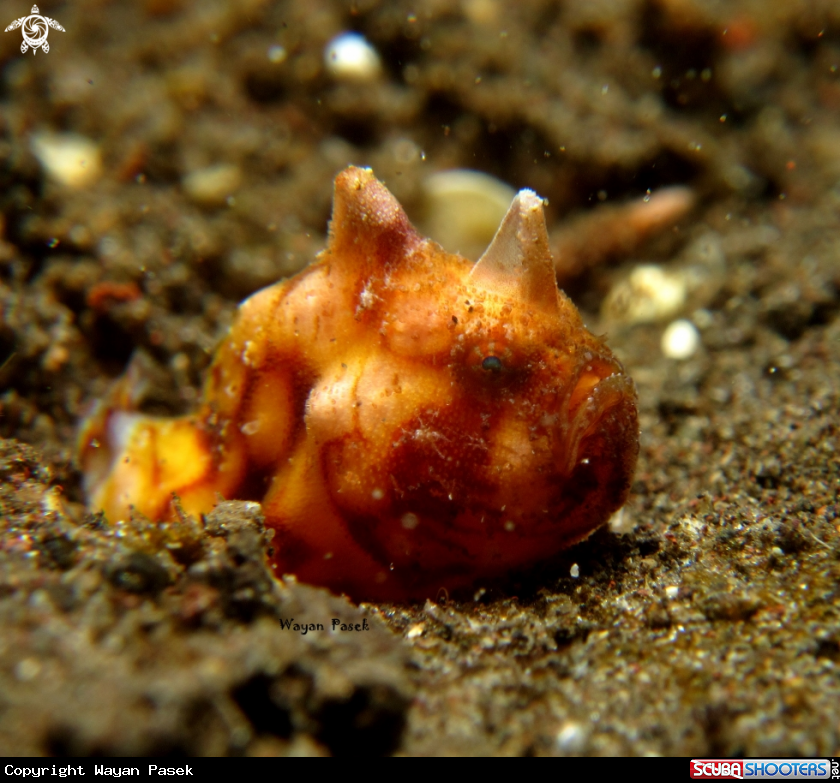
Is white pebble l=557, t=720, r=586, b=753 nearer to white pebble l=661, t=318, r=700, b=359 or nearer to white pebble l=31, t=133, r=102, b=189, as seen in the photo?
white pebble l=661, t=318, r=700, b=359

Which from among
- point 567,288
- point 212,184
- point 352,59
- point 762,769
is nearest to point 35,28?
point 212,184

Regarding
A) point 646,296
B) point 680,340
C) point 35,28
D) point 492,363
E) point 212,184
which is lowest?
point 680,340

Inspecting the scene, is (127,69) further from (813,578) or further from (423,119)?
(813,578)

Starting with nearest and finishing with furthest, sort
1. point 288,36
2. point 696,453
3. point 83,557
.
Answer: point 83,557 < point 696,453 < point 288,36

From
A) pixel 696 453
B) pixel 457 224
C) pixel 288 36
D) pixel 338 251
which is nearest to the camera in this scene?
pixel 338 251

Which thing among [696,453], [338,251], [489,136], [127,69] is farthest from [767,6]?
[127,69]

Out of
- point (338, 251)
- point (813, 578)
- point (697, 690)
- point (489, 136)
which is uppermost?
point (489, 136)

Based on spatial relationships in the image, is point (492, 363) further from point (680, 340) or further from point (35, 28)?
point (35, 28)

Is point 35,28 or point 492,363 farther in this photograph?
point 35,28
